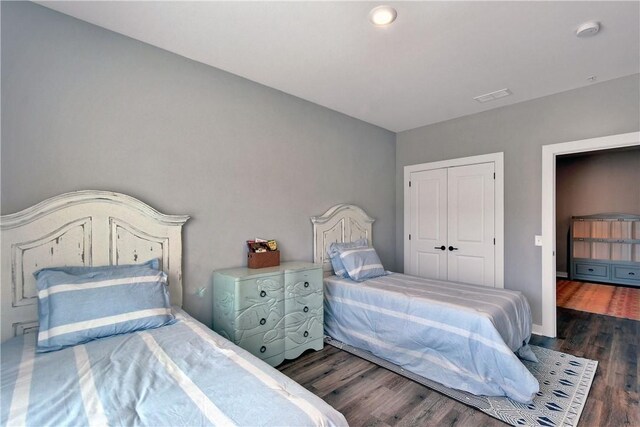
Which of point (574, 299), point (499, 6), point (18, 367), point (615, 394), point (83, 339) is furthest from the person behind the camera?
point (574, 299)

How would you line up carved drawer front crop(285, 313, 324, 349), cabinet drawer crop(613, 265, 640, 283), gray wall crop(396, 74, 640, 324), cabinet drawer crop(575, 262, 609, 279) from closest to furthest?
1. carved drawer front crop(285, 313, 324, 349)
2. gray wall crop(396, 74, 640, 324)
3. cabinet drawer crop(613, 265, 640, 283)
4. cabinet drawer crop(575, 262, 609, 279)

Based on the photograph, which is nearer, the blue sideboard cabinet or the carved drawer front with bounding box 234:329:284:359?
the carved drawer front with bounding box 234:329:284:359

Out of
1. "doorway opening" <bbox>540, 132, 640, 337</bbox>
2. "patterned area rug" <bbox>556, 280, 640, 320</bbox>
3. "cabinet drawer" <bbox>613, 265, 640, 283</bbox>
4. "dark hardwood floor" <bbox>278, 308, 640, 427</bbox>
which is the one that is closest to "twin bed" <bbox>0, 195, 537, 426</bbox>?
"dark hardwood floor" <bbox>278, 308, 640, 427</bbox>

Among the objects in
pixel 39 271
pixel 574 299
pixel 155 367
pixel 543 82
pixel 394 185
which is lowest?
pixel 574 299

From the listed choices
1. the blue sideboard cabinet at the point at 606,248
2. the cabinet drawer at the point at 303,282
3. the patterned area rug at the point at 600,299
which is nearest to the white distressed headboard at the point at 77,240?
the cabinet drawer at the point at 303,282

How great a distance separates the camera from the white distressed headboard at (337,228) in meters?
3.50

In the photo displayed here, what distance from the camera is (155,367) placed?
4.50ft

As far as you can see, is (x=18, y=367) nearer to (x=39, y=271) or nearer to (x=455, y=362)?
(x=39, y=271)

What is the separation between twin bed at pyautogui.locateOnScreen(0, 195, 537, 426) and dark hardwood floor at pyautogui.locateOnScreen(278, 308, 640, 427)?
24cm

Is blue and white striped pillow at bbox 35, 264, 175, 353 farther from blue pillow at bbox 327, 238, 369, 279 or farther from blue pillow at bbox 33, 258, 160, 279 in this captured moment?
blue pillow at bbox 327, 238, 369, 279

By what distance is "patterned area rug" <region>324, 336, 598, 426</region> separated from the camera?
6.46 feet

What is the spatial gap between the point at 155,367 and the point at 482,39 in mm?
2903

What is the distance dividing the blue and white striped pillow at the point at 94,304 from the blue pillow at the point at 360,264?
1.85 m

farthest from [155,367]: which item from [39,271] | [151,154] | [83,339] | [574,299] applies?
[574,299]
